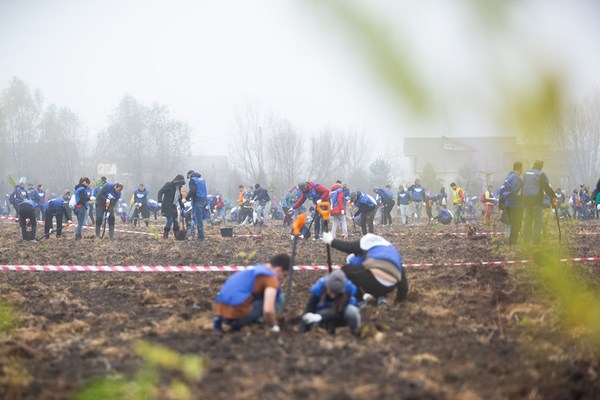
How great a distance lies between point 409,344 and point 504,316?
193 centimetres

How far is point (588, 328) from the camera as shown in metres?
7.06

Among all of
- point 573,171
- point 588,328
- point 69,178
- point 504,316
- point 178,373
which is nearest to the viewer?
point 573,171

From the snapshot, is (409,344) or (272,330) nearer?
(409,344)

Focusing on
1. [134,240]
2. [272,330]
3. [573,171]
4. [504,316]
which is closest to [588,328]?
[504,316]

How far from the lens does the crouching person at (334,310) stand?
771 centimetres

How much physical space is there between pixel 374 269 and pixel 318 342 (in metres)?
2.29

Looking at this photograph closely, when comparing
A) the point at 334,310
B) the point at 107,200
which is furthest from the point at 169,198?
the point at 334,310

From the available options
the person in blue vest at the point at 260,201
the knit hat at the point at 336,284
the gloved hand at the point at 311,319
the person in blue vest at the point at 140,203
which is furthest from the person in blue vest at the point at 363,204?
the person in blue vest at the point at 140,203

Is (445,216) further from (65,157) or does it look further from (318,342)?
(65,157)

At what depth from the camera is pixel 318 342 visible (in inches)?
283

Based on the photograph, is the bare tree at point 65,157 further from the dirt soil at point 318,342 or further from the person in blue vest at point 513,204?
the dirt soil at point 318,342

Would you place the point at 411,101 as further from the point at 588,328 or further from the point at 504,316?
the point at 504,316

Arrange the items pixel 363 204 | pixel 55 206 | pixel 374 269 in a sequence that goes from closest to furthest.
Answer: pixel 374 269, pixel 363 204, pixel 55 206

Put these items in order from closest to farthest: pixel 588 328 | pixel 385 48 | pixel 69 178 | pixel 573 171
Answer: pixel 385 48
pixel 573 171
pixel 588 328
pixel 69 178
